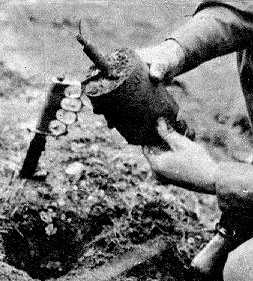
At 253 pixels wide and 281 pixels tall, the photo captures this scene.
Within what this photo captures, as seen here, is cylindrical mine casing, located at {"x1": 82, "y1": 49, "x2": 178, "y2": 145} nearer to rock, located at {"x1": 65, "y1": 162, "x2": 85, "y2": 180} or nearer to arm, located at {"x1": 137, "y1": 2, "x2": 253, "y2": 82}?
arm, located at {"x1": 137, "y1": 2, "x2": 253, "y2": 82}

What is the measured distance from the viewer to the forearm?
2453 millimetres

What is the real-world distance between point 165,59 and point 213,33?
472 mm

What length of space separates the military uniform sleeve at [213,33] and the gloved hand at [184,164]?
569 millimetres

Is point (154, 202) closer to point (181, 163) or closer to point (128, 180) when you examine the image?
point (128, 180)

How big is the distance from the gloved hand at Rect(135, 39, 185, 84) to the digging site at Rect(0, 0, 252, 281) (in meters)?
0.06

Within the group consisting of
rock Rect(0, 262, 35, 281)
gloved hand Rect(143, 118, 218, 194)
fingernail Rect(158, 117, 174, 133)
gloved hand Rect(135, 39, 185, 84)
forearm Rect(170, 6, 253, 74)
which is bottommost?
rock Rect(0, 262, 35, 281)

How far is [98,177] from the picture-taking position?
310 centimetres

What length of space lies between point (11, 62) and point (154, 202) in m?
2.32

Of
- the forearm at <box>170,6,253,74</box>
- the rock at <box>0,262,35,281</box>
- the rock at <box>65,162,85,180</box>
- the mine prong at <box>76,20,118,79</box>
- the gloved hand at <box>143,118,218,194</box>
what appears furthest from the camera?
the rock at <box>65,162,85,180</box>

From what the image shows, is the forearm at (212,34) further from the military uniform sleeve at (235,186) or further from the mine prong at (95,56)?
the military uniform sleeve at (235,186)

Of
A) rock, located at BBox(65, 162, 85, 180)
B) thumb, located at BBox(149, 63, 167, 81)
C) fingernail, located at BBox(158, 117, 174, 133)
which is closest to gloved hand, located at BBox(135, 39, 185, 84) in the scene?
thumb, located at BBox(149, 63, 167, 81)

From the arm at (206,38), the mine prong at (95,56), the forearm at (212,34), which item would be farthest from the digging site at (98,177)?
the forearm at (212,34)

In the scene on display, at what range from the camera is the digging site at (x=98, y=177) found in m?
2.07

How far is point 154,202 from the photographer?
3018 millimetres
